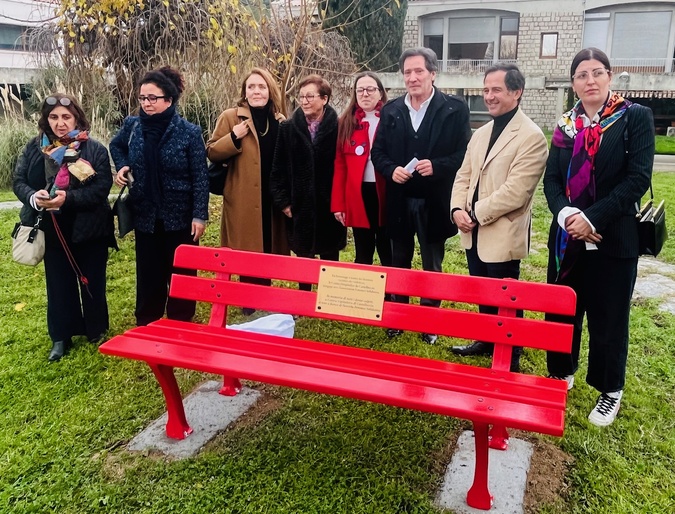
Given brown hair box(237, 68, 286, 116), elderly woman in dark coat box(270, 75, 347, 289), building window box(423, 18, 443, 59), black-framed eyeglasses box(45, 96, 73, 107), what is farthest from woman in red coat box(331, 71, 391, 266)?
building window box(423, 18, 443, 59)

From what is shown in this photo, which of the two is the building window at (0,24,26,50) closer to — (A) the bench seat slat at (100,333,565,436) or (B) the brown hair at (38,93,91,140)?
(B) the brown hair at (38,93,91,140)

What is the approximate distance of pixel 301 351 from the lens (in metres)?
2.77

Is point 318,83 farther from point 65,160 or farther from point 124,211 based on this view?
point 65,160

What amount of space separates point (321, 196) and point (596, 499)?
8.77 feet

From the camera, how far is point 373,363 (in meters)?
2.62

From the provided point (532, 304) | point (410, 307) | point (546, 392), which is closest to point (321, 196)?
point (410, 307)

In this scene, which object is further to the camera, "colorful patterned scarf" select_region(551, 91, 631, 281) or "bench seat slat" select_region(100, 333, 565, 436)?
"colorful patterned scarf" select_region(551, 91, 631, 281)

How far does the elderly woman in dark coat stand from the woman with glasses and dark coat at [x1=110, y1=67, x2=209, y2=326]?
0.59m

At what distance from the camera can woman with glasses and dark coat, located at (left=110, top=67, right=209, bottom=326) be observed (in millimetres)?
3916

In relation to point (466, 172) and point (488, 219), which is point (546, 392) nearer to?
point (488, 219)

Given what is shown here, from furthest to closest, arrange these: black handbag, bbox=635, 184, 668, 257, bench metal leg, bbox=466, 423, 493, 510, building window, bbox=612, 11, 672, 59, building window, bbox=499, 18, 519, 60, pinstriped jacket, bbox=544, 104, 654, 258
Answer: building window, bbox=499, 18, 519, 60 < building window, bbox=612, 11, 672, 59 < black handbag, bbox=635, 184, 668, 257 < pinstriped jacket, bbox=544, 104, 654, 258 < bench metal leg, bbox=466, 423, 493, 510

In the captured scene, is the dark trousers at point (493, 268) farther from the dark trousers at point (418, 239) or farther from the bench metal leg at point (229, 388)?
the bench metal leg at point (229, 388)

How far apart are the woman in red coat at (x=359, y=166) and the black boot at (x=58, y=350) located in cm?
215

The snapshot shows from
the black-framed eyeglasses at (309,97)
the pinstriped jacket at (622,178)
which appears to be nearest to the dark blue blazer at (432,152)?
the black-framed eyeglasses at (309,97)
